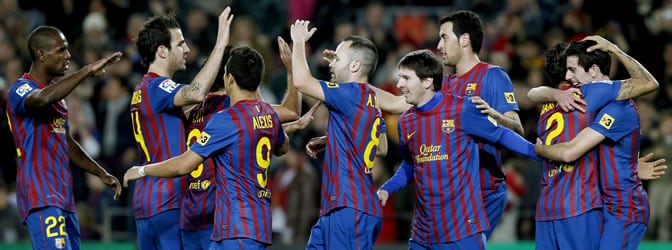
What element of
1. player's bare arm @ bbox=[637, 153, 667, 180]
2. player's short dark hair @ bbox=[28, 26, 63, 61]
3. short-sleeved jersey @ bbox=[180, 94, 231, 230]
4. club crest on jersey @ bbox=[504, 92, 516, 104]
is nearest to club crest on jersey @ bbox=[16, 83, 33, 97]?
player's short dark hair @ bbox=[28, 26, 63, 61]

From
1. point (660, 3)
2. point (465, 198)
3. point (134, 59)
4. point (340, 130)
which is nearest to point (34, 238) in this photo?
point (340, 130)

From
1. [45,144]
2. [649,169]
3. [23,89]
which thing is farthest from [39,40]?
[649,169]

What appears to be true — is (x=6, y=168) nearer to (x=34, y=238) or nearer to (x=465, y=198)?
(x=34, y=238)

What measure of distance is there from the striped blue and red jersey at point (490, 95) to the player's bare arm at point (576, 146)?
0.79m

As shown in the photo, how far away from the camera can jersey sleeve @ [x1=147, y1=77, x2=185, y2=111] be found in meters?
8.22

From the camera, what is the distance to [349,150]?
7895 mm

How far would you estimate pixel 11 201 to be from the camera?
13.8m

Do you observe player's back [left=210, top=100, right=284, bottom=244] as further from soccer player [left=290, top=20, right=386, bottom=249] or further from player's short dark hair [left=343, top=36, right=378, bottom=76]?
player's short dark hair [left=343, top=36, right=378, bottom=76]

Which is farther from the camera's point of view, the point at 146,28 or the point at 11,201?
the point at 11,201

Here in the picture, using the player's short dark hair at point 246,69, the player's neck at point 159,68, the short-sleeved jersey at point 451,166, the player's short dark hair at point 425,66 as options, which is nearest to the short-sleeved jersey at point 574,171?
the short-sleeved jersey at point 451,166

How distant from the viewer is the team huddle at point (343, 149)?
7.77 metres

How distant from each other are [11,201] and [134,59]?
2.66 meters

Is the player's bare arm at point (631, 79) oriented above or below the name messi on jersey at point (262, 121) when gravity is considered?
above

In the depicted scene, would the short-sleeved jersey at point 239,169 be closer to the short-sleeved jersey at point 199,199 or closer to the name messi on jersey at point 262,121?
the name messi on jersey at point 262,121
